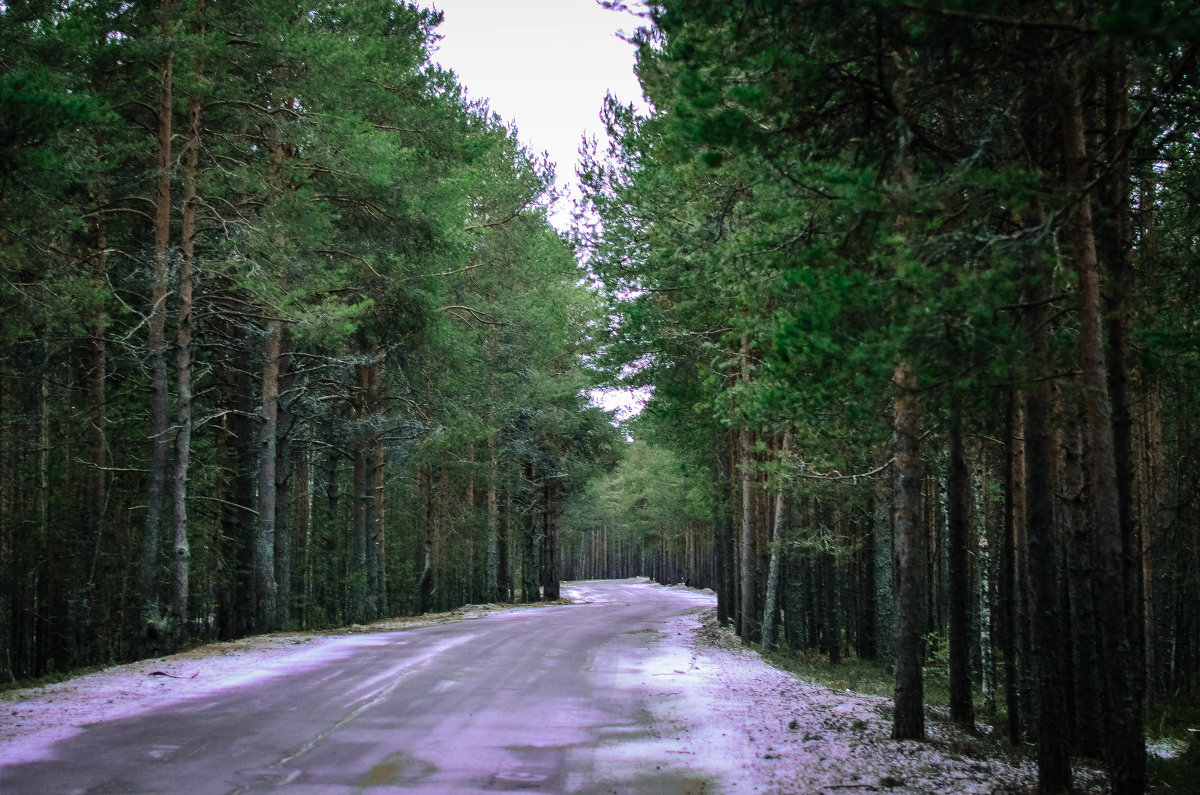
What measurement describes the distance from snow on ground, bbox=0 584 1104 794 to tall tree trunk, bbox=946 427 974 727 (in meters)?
0.50

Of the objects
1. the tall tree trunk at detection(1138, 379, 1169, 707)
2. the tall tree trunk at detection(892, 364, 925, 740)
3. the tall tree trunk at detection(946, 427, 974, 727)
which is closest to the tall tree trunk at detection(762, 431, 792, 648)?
the tall tree trunk at detection(1138, 379, 1169, 707)

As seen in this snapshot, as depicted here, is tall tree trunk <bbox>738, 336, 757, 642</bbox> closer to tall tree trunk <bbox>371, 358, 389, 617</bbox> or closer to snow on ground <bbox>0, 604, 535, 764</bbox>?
snow on ground <bbox>0, 604, 535, 764</bbox>

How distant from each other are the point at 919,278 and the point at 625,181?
48.1ft

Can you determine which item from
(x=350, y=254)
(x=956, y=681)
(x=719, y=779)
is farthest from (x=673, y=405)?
(x=719, y=779)

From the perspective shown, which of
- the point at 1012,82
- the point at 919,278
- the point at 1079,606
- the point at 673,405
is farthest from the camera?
the point at 673,405

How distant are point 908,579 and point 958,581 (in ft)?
4.03

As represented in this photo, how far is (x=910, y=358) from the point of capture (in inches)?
261

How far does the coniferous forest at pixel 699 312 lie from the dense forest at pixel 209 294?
13 cm

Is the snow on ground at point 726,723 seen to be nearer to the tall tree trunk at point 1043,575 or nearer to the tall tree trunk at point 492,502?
the tall tree trunk at point 1043,575

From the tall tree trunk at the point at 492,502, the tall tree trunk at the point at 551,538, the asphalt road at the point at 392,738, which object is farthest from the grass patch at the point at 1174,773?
the tall tree trunk at the point at 551,538

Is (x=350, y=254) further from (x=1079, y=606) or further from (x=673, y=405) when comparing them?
(x=1079, y=606)

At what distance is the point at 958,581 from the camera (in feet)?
35.4

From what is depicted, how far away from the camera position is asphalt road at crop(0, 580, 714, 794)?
24.0 ft

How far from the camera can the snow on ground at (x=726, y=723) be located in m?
7.86
